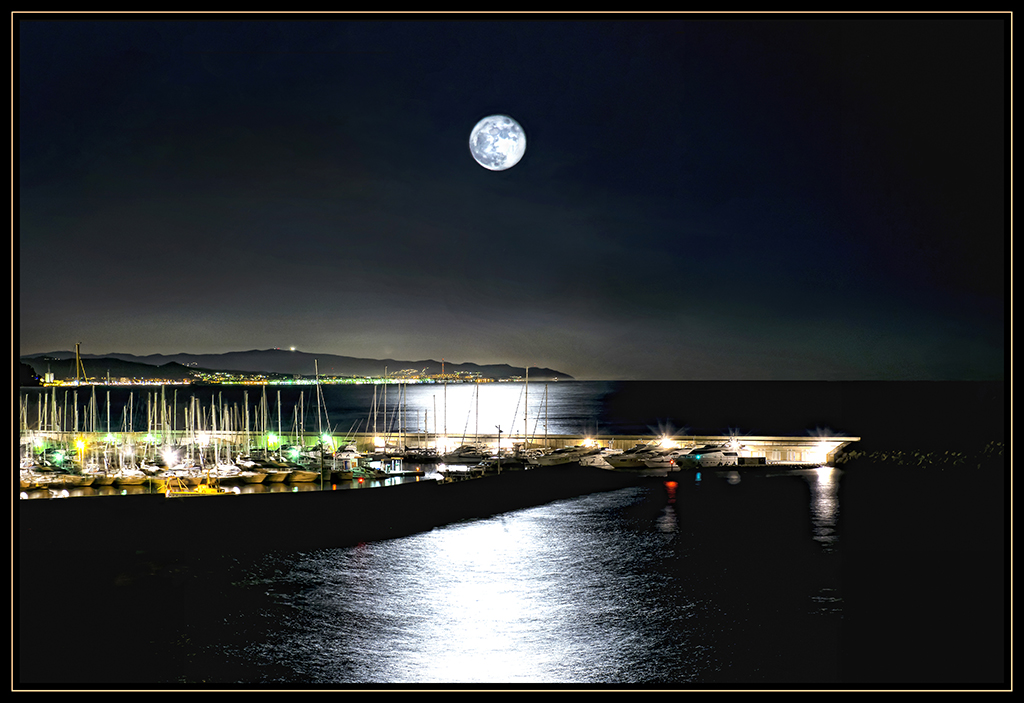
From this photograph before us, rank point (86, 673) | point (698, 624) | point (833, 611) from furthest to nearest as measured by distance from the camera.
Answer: point (833, 611)
point (698, 624)
point (86, 673)

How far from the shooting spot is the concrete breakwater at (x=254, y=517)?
2136cm

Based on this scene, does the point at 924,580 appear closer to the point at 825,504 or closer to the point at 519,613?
the point at 825,504

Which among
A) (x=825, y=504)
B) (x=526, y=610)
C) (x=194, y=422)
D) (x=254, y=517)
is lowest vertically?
(x=825, y=504)

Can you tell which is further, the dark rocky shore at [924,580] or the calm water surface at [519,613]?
the dark rocky shore at [924,580]

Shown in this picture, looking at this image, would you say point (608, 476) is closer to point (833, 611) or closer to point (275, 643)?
point (833, 611)

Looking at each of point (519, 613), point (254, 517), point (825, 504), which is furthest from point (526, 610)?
point (825, 504)

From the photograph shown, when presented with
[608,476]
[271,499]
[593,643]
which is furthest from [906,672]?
[608,476]

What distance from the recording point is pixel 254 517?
24188 mm

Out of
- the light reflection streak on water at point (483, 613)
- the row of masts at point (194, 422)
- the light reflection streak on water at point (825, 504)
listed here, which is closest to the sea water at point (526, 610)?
the light reflection streak on water at point (483, 613)

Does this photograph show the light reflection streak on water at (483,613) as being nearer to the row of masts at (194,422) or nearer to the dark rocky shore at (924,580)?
the dark rocky shore at (924,580)

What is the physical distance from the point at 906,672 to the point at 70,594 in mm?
18155

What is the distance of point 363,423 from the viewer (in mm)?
104625

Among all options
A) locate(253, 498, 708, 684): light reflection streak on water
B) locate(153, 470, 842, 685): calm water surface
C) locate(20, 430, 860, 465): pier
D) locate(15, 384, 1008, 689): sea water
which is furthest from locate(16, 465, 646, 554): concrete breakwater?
locate(20, 430, 860, 465): pier

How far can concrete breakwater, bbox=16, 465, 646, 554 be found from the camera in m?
21.4
